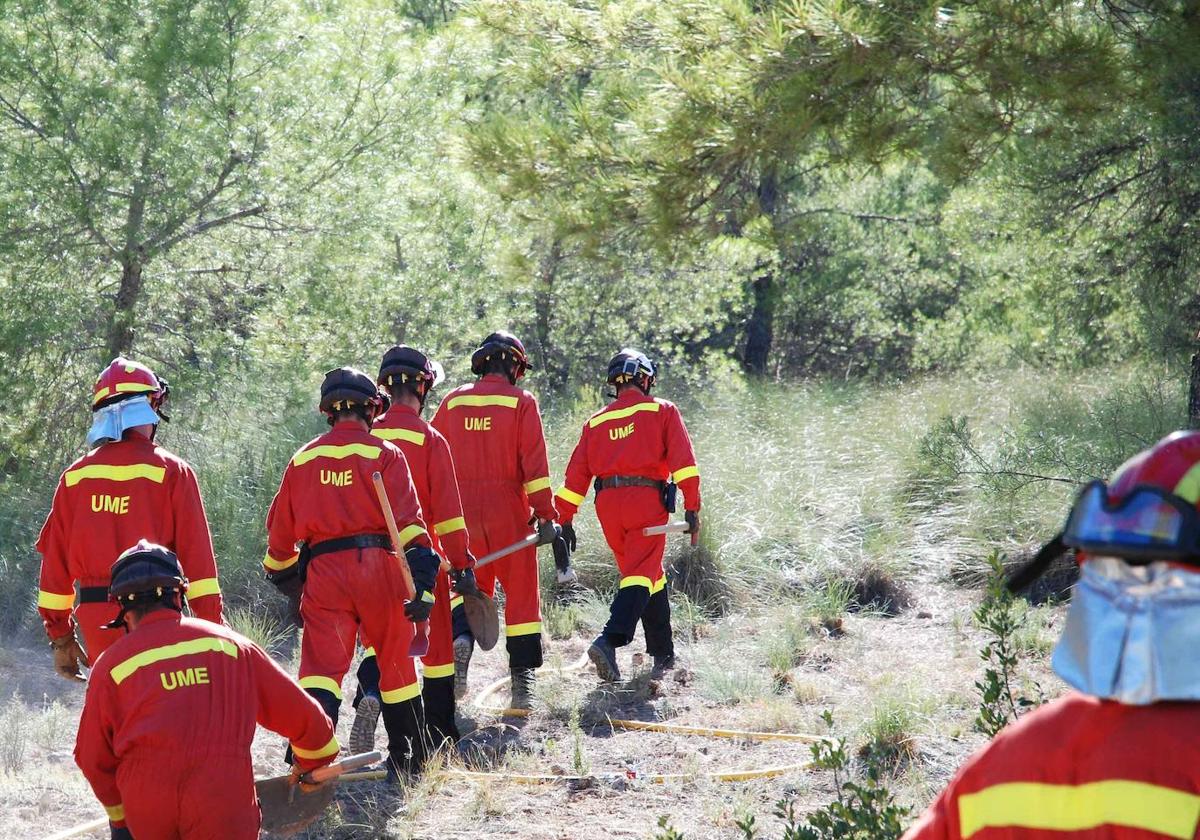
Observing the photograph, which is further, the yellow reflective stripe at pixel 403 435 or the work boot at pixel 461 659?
the work boot at pixel 461 659

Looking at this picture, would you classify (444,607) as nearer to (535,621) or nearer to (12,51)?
(535,621)

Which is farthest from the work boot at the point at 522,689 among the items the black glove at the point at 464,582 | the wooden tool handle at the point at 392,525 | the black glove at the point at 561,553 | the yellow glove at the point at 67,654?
the yellow glove at the point at 67,654

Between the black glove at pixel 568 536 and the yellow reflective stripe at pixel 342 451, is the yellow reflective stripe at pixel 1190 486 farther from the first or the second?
the black glove at pixel 568 536

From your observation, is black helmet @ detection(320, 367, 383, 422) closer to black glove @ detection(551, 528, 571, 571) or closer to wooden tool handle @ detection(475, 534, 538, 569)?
wooden tool handle @ detection(475, 534, 538, 569)

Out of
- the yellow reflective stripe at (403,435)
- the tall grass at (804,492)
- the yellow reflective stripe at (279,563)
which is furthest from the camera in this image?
the tall grass at (804,492)

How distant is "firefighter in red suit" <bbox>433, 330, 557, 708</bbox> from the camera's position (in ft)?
24.2

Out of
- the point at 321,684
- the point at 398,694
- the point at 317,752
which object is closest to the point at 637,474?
the point at 398,694

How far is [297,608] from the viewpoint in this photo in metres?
6.11

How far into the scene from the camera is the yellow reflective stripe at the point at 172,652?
12.9 feet

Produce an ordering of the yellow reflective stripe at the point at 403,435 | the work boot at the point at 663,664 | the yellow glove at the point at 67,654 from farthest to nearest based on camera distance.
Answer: the work boot at the point at 663,664 < the yellow reflective stripe at the point at 403,435 < the yellow glove at the point at 67,654

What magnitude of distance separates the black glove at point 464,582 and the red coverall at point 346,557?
1.70 ft

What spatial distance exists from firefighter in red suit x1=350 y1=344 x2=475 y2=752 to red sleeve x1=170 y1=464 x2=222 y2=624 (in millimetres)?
→ 1091

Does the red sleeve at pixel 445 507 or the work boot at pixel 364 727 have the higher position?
the red sleeve at pixel 445 507

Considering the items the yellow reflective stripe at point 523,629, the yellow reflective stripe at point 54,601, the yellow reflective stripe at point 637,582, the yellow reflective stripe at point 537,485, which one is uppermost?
the yellow reflective stripe at point 537,485
